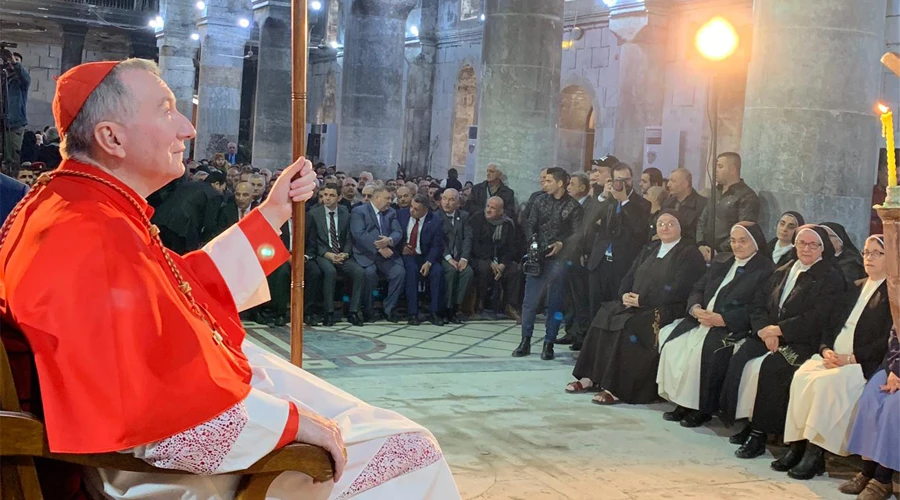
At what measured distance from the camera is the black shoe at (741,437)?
616 centimetres

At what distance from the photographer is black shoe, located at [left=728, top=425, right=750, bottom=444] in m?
6.16

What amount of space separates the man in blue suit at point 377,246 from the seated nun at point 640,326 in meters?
3.23

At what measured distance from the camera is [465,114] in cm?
2244

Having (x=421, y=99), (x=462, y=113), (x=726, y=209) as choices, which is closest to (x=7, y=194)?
(x=726, y=209)

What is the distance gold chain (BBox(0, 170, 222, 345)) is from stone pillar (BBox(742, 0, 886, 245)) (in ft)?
18.7

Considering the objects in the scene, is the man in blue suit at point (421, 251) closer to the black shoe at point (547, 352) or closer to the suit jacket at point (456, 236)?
the suit jacket at point (456, 236)

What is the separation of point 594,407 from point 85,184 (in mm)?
5132

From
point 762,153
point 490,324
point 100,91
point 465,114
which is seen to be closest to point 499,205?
point 490,324

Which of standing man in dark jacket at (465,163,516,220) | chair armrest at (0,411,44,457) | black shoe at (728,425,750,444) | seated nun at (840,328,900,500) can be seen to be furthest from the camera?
standing man in dark jacket at (465,163,516,220)

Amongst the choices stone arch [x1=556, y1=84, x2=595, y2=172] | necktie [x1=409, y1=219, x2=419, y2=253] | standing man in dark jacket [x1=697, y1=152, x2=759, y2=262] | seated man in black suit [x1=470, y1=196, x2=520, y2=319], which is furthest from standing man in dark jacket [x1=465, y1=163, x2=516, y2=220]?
stone arch [x1=556, y1=84, x2=595, y2=172]

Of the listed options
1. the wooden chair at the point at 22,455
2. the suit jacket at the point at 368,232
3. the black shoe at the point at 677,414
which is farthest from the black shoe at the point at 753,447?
the suit jacket at the point at 368,232

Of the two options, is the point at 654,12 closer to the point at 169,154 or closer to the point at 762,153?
the point at 762,153

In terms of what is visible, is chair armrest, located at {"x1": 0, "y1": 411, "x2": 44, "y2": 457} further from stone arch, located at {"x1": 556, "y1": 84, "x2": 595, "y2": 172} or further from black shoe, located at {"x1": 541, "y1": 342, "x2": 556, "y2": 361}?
stone arch, located at {"x1": 556, "y1": 84, "x2": 595, "y2": 172}

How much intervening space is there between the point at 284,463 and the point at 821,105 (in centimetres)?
601
